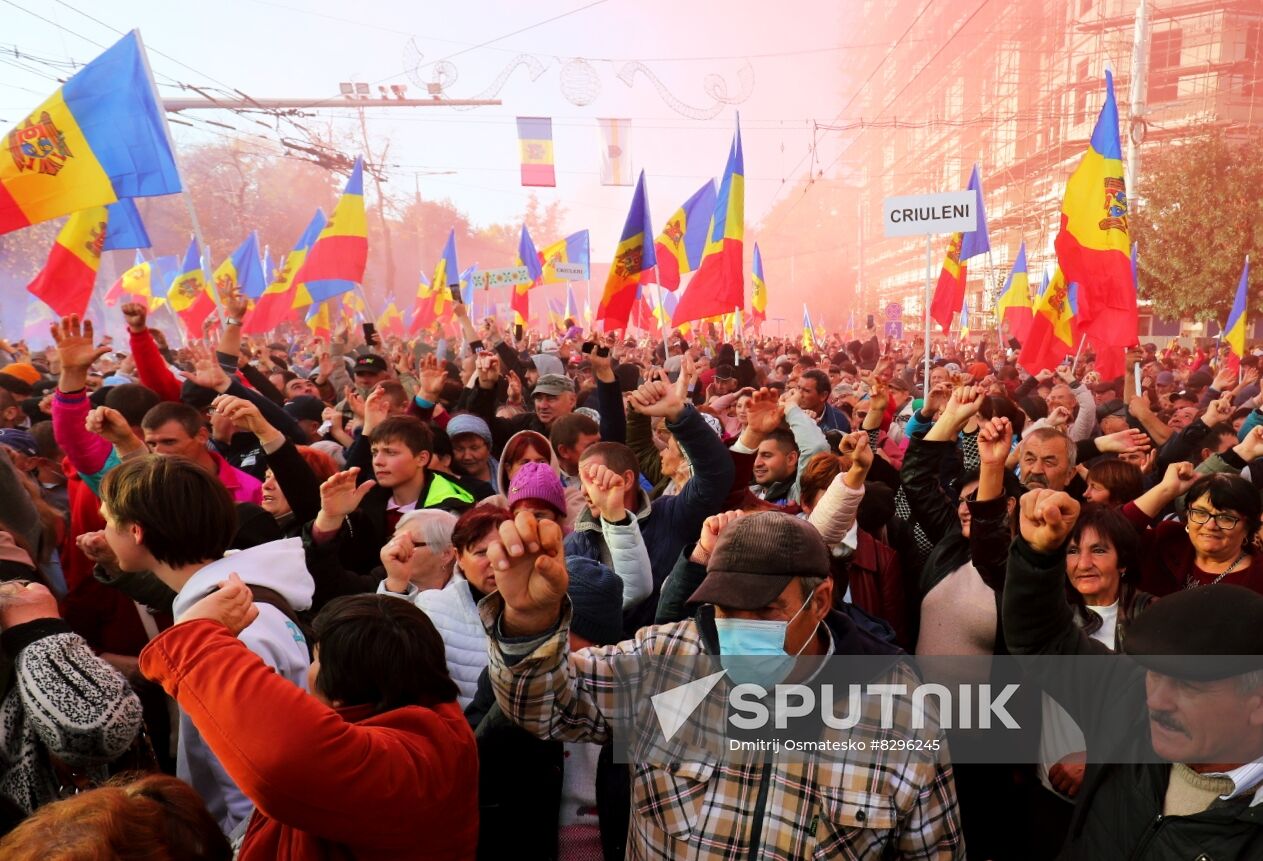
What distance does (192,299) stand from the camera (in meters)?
15.8

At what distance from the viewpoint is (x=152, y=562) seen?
254 centimetres

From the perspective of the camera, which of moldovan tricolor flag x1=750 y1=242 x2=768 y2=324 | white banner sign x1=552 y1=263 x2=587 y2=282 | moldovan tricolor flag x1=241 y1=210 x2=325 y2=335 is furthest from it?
moldovan tricolor flag x1=750 y1=242 x2=768 y2=324

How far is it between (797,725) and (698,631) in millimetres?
305

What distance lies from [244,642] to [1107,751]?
2.13 m

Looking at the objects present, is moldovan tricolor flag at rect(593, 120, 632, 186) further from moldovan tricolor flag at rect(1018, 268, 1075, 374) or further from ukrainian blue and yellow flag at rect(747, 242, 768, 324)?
moldovan tricolor flag at rect(1018, 268, 1075, 374)

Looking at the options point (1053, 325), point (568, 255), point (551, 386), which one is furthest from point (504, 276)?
point (551, 386)

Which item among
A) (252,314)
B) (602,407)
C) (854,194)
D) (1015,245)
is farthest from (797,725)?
(854,194)

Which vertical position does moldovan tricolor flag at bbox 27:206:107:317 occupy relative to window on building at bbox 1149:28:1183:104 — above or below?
below

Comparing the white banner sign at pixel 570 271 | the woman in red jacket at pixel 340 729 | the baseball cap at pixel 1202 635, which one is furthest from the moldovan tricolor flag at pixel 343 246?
the baseball cap at pixel 1202 635

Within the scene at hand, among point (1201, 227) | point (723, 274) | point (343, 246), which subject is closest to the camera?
point (723, 274)

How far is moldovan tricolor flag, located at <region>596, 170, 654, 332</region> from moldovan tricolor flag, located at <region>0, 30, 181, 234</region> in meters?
4.39

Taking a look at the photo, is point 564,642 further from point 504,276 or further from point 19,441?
point 504,276

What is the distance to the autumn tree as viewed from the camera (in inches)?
910

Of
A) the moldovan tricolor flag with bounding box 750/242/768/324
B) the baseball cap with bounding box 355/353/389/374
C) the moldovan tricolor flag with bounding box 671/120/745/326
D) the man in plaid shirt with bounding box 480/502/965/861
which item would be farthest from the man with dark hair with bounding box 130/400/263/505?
the moldovan tricolor flag with bounding box 750/242/768/324
